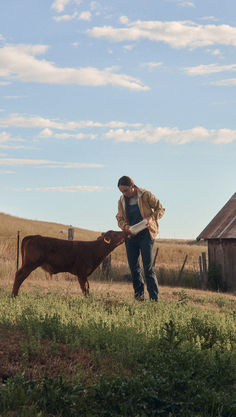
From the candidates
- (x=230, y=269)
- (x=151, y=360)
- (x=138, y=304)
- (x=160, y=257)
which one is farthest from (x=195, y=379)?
(x=160, y=257)

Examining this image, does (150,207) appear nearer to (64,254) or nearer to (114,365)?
(64,254)

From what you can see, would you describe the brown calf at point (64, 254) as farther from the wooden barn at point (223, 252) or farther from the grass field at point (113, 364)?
the wooden barn at point (223, 252)

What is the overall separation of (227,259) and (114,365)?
15.2m

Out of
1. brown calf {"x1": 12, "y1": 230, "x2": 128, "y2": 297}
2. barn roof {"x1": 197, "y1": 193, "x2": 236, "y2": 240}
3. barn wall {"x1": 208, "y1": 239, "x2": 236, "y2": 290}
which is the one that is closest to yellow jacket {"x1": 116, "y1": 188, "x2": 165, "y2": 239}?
brown calf {"x1": 12, "y1": 230, "x2": 128, "y2": 297}

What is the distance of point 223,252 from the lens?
66.8 ft

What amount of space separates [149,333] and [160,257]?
26.4m

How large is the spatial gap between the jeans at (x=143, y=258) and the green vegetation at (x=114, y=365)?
5.09 ft

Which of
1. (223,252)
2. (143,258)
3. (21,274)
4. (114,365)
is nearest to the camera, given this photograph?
(114,365)

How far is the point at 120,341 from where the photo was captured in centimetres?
607

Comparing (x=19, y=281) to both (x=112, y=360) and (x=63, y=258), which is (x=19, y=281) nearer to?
(x=63, y=258)

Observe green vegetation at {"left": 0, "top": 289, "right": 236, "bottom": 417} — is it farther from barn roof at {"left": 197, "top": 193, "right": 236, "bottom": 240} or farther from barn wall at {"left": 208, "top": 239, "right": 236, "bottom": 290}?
barn roof at {"left": 197, "top": 193, "right": 236, "bottom": 240}

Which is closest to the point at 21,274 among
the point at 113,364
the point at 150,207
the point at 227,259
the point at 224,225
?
the point at 150,207

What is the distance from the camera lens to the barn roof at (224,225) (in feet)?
66.2

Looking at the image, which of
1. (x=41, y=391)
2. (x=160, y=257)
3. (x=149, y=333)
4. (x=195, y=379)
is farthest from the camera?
(x=160, y=257)
